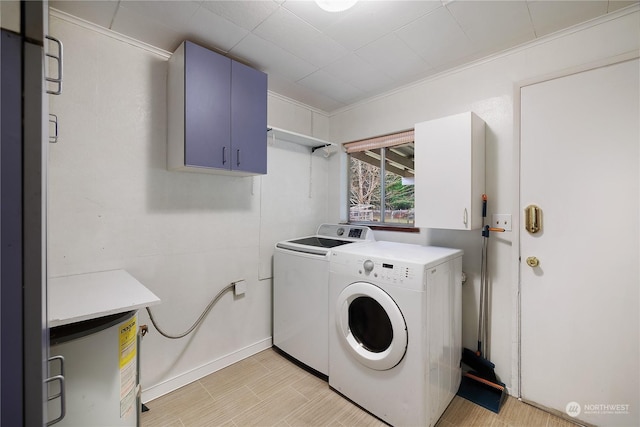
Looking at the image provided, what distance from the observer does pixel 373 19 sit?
61.9 inches

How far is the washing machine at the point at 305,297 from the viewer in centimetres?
205

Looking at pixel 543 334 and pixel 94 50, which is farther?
pixel 543 334

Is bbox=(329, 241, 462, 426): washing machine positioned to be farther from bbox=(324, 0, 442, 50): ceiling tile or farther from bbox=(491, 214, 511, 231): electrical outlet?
bbox=(324, 0, 442, 50): ceiling tile

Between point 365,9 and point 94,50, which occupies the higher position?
point 365,9

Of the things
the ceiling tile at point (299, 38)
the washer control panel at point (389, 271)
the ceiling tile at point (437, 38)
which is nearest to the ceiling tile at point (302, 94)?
the ceiling tile at point (299, 38)

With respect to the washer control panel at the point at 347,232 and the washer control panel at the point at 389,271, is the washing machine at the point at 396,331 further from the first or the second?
the washer control panel at the point at 347,232

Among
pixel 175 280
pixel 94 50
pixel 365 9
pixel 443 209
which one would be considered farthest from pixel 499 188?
pixel 94 50

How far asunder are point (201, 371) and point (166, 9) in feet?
8.06

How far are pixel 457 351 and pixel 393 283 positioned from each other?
840mm

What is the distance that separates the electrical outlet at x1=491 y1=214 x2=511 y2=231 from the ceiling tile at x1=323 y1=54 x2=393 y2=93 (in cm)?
141

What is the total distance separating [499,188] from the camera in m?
1.94

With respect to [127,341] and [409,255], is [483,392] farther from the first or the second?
[127,341]

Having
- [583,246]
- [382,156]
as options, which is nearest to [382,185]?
[382,156]

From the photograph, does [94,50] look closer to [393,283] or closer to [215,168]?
[215,168]
